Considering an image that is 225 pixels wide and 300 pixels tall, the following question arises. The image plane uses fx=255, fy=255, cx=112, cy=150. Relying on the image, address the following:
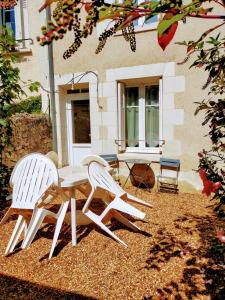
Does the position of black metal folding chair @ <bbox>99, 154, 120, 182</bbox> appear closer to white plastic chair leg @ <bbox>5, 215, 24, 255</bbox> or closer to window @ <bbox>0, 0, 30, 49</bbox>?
white plastic chair leg @ <bbox>5, 215, 24, 255</bbox>

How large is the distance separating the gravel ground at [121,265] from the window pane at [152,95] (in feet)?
10.1

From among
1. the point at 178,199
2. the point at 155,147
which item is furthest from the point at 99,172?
the point at 155,147

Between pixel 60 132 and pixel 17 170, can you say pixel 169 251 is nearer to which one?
pixel 17 170

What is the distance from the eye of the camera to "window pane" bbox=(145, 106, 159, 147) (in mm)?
6113

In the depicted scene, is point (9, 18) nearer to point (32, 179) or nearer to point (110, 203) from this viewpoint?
point (32, 179)

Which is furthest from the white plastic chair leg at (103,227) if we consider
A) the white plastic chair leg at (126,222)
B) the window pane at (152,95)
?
the window pane at (152,95)

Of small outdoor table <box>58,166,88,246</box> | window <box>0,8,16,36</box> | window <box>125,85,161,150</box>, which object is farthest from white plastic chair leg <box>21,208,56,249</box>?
window <box>0,8,16,36</box>

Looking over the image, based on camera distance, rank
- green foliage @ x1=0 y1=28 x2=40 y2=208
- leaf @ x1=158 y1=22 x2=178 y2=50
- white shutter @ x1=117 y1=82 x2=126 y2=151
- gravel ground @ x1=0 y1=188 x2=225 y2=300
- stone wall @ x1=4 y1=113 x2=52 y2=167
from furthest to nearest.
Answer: stone wall @ x1=4 y1=113 x2=52 y2=167 → white shutter @ x1=117 y1=82 x2=126 y2=151 → green foliage @ x1=0 y1=28 x2=40 y2=208 → gravel ground @ x1=0 y1=188 x2=225 y2=300 → leaf @ x1=158 y1=22 x2=178 y2=50

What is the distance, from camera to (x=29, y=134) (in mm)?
6785

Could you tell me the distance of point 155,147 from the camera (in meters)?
6.16

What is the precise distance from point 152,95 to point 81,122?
2.28 metres

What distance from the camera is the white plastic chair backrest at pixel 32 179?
3130 mm

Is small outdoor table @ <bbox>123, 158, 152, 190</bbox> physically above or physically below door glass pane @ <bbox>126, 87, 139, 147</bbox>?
below

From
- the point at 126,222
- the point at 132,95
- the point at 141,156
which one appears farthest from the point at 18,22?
the point at 126,222
